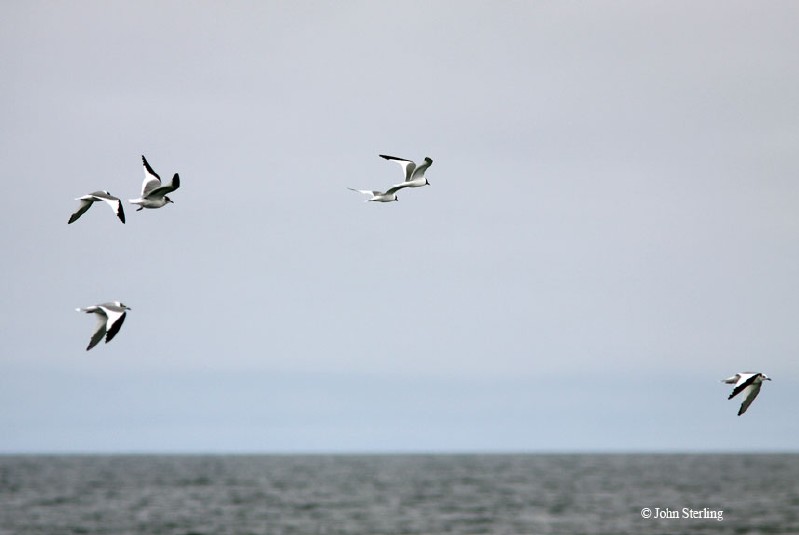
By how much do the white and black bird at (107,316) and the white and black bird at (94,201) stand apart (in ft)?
7.94

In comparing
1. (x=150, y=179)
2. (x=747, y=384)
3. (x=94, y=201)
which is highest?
(x=150, y=179)

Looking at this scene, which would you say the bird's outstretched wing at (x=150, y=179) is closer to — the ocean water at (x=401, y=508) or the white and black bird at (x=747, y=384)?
the white and black bird at (x=747, y=384)

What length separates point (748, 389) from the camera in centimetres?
2462

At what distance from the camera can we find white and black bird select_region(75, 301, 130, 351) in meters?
23.4

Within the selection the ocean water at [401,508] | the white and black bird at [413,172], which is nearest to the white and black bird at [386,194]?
the white and black bird at [413,172]

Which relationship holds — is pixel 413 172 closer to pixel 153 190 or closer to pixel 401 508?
pixel 153 190

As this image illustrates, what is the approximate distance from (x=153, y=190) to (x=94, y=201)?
151 centimetres

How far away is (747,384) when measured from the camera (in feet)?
79.7

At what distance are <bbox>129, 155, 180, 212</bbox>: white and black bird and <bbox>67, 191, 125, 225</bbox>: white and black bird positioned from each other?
0.96 metres

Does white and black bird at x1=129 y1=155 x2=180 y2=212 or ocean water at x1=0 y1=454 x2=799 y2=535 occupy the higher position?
white and black bird at x1=129 y1=155 x2=180 y2=212

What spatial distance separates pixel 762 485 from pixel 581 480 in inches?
1326

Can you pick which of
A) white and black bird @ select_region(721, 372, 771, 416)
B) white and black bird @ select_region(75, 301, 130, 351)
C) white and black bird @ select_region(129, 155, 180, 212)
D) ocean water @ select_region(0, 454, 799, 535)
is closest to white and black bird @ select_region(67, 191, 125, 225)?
white and black bird @ select_region(129, 155, 180, 212)

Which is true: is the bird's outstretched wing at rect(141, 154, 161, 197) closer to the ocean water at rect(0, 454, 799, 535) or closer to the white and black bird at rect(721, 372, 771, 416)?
the white and black bird at rect(721, 372, 771, 416)

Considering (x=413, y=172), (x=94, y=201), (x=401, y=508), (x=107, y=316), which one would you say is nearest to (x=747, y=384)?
(x=413, y=172)
